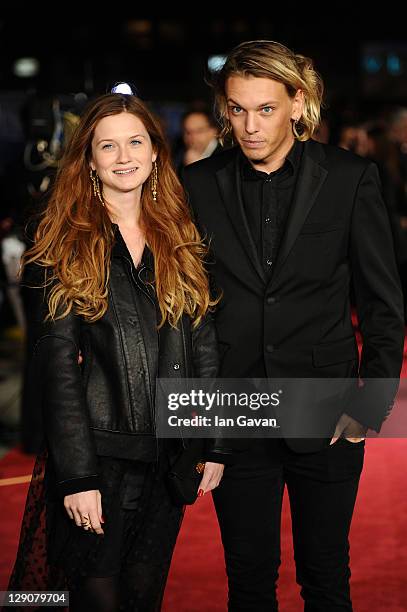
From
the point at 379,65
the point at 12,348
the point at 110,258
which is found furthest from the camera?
the point at 379,65

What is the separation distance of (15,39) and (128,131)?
16.4 metres

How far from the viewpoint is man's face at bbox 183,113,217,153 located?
510cm

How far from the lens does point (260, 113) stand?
2.29 meters

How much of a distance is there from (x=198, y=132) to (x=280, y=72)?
9.41 feet

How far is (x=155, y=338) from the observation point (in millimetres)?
2270

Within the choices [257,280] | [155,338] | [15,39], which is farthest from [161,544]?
[15,39]

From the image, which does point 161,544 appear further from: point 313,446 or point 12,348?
point 12,348

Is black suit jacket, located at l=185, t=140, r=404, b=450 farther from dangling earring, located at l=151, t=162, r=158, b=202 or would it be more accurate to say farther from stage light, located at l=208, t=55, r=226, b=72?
stage light, located at l=208, t=55, r=226, b=72

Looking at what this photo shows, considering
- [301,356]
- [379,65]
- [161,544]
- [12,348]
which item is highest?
[379,65]

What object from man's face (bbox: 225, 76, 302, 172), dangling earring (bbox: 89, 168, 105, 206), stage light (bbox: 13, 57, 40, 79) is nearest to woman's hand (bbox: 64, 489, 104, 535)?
dangling earring (bbox: 89, 168, 105, 206)

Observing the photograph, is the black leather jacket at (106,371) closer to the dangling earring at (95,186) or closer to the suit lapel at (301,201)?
the dangling earring at (95,186)

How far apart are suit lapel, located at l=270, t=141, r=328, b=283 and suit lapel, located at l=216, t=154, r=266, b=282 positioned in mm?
62

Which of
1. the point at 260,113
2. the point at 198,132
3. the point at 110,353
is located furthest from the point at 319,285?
the point at 198,132

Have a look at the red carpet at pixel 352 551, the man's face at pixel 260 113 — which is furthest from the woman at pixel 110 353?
the red carpet at pixel 352 551
